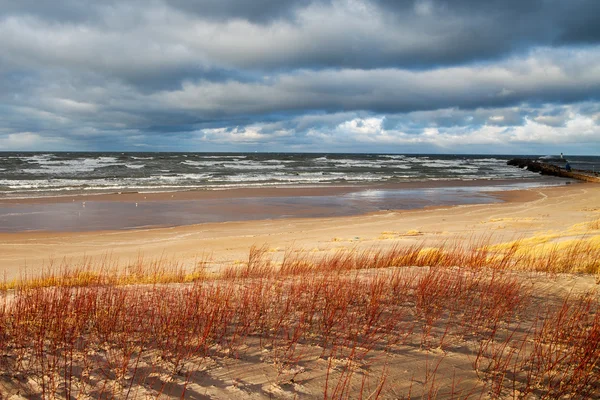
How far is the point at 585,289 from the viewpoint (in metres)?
7.98

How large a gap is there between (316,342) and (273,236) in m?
13.5

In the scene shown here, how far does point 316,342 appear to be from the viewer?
5.09 m

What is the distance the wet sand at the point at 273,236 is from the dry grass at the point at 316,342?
627 centimetres

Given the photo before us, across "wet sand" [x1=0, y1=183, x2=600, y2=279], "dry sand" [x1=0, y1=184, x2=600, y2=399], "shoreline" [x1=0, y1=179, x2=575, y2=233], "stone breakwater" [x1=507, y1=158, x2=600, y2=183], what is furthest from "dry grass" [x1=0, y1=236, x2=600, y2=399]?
"stone breakwater" [x1=507, y1=158, x2=600, y2=183]

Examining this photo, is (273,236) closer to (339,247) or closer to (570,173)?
(339,247)

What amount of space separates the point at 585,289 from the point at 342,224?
14.6 meters

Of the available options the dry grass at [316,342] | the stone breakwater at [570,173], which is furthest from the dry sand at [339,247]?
the stone breakwater at [570,173]

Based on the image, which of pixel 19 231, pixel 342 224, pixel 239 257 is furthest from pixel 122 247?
pixel 342 224

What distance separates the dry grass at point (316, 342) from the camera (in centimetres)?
411

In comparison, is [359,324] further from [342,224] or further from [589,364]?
[342,224]

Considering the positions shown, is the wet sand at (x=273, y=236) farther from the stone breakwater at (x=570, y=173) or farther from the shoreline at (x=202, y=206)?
the stone breakwater at (x=570, y=173)

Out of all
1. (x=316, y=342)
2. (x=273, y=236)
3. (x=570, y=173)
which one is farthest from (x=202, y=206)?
(x=570, y=173)

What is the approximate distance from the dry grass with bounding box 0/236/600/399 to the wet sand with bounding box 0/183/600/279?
6.27 m

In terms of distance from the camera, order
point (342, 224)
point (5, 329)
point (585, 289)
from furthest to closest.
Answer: point (342, 224) → point (585, 289) → point (5, 329)
